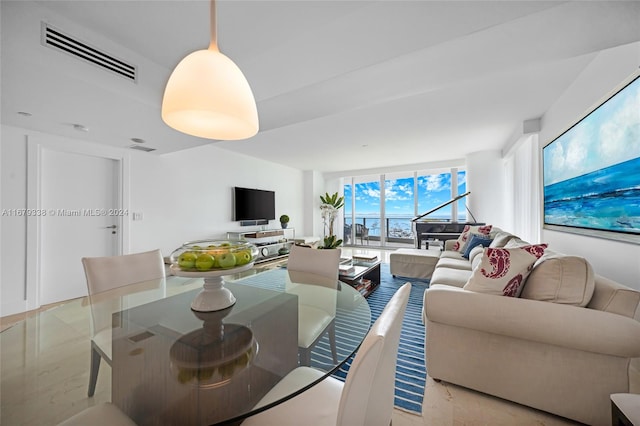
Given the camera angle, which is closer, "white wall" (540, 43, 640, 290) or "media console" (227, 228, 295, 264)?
"white wall" (540, 43, 640, 290)

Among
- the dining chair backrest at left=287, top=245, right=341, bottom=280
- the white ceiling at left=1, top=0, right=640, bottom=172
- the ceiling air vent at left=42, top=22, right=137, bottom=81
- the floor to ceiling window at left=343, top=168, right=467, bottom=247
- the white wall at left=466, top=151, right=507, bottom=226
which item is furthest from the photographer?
the floor to ceiling window at left=343, top=168, right=467, bottom=247

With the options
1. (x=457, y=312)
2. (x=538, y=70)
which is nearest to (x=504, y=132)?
(x=538, y=70)

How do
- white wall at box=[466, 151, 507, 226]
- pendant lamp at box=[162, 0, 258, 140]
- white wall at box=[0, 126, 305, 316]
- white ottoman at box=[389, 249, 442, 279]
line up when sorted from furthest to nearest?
white wall at box=[466, 151, 507, 226], white ottoman at box=[389, 249, 442, 279], white wall at box=[0, 126, 305, 316], pendant lamp at box=[162, 0, 258, 140]

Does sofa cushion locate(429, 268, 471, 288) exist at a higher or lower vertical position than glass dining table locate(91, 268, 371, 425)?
lower

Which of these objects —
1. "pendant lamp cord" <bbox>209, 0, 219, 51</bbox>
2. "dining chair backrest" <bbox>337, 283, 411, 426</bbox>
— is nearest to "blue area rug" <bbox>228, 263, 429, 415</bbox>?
"dining chair backrest" <bbox>337, 283, 411, 426</bbox>

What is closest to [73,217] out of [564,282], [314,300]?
[314,300]

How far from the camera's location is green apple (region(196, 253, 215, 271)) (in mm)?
1205

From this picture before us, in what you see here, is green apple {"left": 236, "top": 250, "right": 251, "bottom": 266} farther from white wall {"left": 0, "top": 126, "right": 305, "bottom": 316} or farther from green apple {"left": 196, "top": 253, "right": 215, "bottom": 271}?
white wall {"left": 0, "top": 126, "right": 305, "bottom": 316}

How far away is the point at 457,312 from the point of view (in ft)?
4.78

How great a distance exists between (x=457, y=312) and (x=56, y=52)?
10.00 feet

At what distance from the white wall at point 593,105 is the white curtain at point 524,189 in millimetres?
638

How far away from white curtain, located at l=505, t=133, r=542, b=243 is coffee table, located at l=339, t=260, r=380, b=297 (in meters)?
2.23

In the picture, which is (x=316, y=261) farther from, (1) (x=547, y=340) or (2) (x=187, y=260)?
(1) (x=547, y=340)

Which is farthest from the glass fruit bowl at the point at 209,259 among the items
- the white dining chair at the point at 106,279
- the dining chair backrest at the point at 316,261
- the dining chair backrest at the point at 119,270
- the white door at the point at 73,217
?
the white door at the point at 73,217
